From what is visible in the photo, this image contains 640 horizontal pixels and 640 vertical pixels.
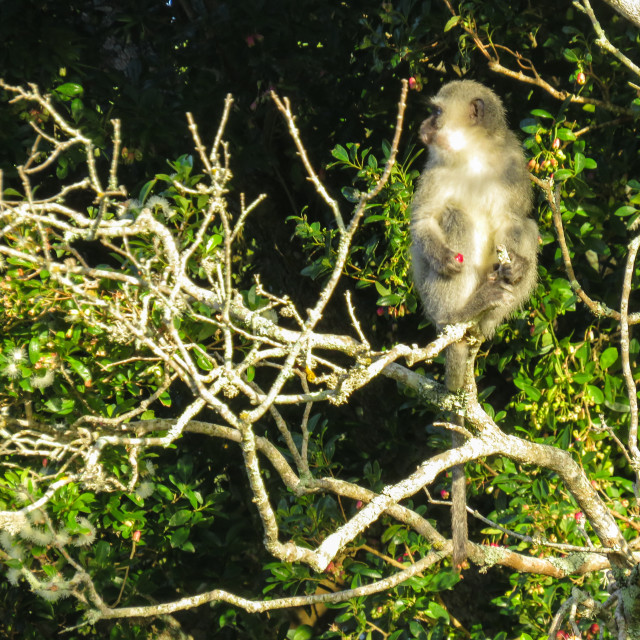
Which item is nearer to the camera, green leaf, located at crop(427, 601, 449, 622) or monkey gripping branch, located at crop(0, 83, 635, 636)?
monkey gripping branch, located at crop(0, 83, 635, 636)

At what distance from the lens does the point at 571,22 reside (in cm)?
402

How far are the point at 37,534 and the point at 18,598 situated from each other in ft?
5.41

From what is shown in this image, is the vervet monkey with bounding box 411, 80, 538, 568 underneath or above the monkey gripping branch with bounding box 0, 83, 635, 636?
above

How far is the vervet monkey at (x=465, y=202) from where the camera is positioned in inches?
155

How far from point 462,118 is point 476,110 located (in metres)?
0.09

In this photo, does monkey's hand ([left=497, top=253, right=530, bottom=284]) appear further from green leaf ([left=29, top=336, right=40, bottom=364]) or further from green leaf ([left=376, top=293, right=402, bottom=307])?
green leaf ([left=29, top=336, right=40, bottom=364])

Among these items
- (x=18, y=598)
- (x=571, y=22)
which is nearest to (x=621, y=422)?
(x=571, y=22)

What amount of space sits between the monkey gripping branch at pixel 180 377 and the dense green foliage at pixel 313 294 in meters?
0.04

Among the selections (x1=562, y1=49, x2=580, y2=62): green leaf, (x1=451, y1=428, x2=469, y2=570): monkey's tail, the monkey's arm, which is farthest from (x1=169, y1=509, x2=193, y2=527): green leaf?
(x1=562, y1=49, x2=580, y2=62): green leaf

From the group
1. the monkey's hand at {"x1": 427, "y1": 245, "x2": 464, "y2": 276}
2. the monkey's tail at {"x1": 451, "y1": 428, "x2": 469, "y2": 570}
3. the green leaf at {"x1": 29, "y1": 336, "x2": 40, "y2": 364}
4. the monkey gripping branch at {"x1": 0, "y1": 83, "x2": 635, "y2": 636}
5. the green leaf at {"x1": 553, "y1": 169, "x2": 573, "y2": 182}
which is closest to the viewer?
the monkey gripping branch at {"x1": 0, "y1": 83, "x2": 635, "y2": 636}

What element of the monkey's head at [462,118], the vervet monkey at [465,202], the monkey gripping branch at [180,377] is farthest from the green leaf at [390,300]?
the monkey's head at [462,118]

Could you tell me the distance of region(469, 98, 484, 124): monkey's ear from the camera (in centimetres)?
406

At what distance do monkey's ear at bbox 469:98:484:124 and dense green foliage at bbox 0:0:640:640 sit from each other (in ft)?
0.63

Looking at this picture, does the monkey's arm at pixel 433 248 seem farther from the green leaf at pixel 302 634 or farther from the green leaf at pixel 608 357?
the green leaf at pixel 302 634
